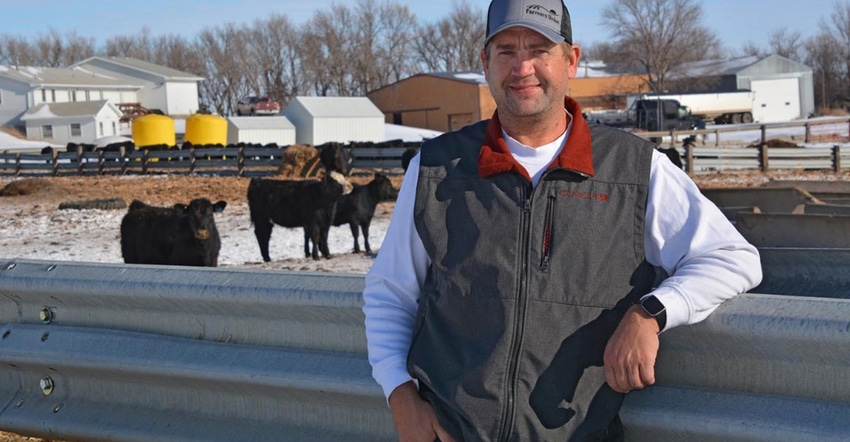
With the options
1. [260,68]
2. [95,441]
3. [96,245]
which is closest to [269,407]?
[95,441]

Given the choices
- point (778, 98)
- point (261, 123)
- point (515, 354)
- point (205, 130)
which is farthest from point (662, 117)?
point (515, 354)

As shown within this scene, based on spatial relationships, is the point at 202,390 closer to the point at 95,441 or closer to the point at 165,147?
the point at 95,441

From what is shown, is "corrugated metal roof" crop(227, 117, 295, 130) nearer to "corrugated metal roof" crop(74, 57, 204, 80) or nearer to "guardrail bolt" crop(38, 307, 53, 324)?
"corrugated metal roof" crop(74, 57, 204, 80)

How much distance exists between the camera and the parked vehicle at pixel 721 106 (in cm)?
7025

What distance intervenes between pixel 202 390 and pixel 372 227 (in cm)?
1370

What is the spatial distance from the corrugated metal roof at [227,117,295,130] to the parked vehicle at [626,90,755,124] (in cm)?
2698

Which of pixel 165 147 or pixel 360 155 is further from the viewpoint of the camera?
pixel 165 147

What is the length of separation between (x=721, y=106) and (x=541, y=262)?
7274cm

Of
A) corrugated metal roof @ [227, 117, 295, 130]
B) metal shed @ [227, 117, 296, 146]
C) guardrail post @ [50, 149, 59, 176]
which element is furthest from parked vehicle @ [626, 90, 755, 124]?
guardrail post @ [50, 149, 59, 176]

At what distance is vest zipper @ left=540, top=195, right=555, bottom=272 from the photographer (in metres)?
2.52

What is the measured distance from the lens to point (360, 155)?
31.6 m

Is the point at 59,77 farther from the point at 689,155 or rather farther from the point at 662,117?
the point at 689,155

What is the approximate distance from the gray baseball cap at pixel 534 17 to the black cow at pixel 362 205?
11.6m

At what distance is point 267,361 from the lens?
11.2 feet
